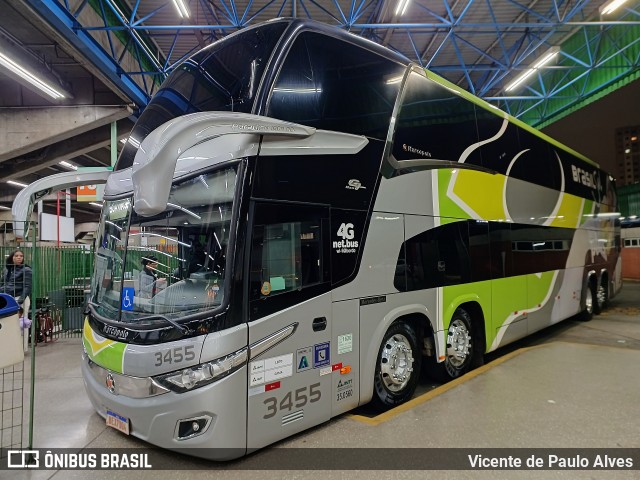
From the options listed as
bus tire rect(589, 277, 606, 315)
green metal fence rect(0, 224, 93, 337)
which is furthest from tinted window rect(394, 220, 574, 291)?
green metal fence rect(0, 224, 93, 337)

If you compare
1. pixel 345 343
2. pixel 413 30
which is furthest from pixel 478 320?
pixel 413 30

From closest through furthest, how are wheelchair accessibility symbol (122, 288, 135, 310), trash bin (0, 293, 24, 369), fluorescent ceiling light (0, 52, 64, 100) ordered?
1. trash bin (0, 293, 24, 369)
2. wheelchair accessibility symbol (122, 288, 135, 310)
3. fluorescent ceiling light (0, 52, 64, 100)

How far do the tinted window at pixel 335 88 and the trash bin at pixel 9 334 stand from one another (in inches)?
101

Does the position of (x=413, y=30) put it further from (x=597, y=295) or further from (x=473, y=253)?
(x=597, y=295)

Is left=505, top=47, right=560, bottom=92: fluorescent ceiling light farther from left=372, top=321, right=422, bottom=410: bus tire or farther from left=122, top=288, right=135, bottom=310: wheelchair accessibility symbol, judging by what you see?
left=122, top=288, right=135, bottom=310: wheelchair accessibility symbol

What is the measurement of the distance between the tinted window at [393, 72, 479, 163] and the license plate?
3.67 m

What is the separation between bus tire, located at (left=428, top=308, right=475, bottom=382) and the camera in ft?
17.3

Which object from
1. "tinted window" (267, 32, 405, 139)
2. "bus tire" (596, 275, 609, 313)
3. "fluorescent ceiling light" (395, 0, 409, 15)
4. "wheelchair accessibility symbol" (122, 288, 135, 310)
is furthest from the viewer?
"bus tire" (596, 275, 609, 313)

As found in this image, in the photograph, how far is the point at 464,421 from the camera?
405 cm

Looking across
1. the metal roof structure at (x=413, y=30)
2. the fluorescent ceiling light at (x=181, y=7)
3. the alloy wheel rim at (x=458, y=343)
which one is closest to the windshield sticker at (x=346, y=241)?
the alloy wheel rim at (x=458, y=343)

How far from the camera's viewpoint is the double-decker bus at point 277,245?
3023 millimetres

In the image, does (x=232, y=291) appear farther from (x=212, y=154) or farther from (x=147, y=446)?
(x=147, y=446)

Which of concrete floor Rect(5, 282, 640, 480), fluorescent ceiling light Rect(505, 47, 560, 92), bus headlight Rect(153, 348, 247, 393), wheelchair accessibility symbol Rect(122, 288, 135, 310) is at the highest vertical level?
fluorescent ceiling light Rect(505, 47, 560, 92)

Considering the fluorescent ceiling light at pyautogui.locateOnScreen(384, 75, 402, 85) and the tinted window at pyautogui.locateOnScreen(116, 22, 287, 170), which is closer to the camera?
the tinted window at pyautogui.locateOnScreen(116, 22, 287, 170)
